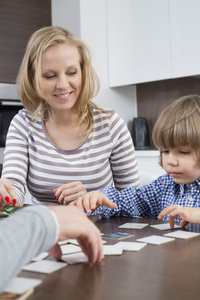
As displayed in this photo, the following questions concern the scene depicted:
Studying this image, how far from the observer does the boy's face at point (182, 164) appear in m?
1.39

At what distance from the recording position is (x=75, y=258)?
0.84 metres

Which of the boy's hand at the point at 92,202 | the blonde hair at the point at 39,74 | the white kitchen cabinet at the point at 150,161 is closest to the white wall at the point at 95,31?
the white kitchen cabinet at the point at 150,161

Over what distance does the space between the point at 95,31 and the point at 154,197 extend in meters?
2.72

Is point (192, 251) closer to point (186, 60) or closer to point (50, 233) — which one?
point (50, 233)

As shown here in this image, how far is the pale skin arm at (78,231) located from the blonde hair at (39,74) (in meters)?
0.99

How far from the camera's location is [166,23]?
3633mm

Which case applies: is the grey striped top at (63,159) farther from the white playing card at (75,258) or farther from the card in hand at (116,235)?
the white playing card at (75,258)

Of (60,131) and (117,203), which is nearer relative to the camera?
(117,203)

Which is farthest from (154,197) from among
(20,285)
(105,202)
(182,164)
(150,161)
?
(150,161)

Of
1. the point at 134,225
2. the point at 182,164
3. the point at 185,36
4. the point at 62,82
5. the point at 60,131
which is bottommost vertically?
the point at 134,225

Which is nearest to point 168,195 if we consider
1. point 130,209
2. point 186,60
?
point 130,209

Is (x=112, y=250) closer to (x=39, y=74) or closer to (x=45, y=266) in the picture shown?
(x=45, y=266)

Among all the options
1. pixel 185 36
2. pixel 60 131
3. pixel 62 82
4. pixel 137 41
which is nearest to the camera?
pixel 62 82

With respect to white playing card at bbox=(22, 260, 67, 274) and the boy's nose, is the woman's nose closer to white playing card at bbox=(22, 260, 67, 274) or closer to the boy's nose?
the boy's nose
